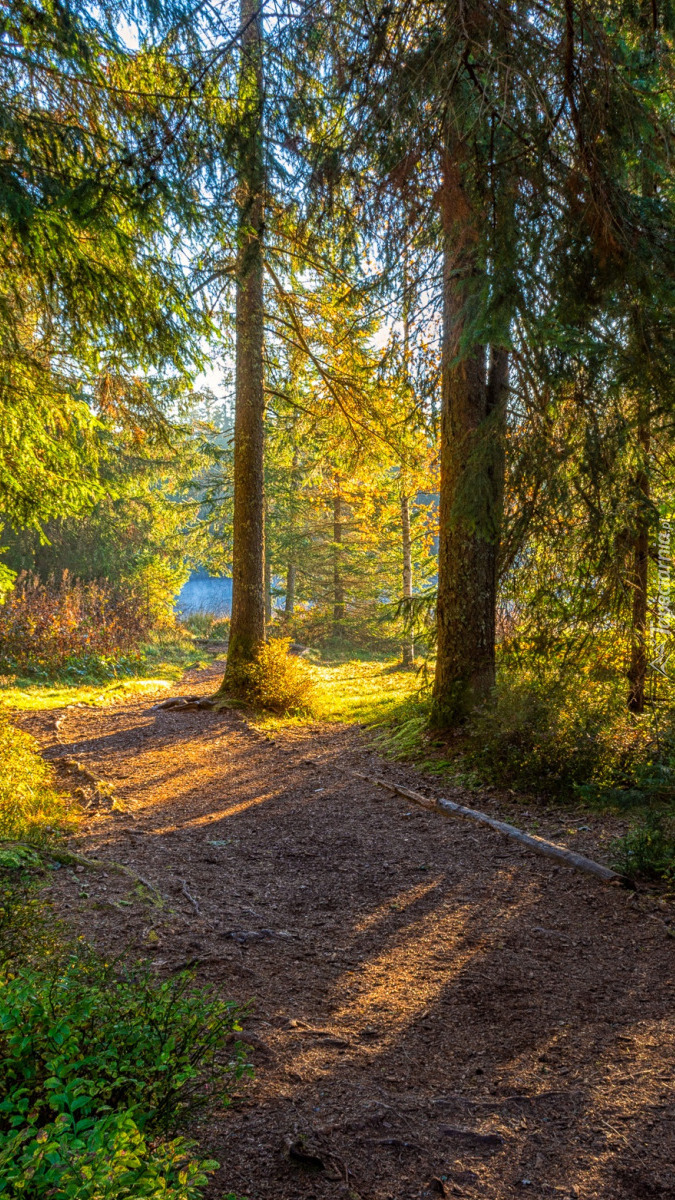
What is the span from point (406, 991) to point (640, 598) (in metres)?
4.53

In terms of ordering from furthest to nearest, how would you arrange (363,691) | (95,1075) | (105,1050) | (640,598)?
(363,691), (640,598), (105,1050), (95,1075)

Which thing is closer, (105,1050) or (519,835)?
(105,1050)

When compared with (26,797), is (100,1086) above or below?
above

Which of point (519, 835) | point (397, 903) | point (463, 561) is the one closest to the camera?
point (397, 903)

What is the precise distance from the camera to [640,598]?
20.9 feet

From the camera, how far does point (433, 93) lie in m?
3.69

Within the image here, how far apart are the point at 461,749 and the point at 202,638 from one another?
16327mm

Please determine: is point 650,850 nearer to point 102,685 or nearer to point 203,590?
point 102,685

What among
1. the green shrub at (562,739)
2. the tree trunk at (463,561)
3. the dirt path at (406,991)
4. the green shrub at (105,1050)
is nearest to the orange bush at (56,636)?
the dirt path at (406,991)

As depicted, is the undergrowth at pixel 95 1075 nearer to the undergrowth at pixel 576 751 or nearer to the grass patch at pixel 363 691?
the undergrowth at pixel 576 751

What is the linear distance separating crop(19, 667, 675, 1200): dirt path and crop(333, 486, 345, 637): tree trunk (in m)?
15.9

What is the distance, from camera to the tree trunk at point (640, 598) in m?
5.63

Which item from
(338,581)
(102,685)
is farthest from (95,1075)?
(338,581)

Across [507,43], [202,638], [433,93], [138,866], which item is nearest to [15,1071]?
[138,866]
